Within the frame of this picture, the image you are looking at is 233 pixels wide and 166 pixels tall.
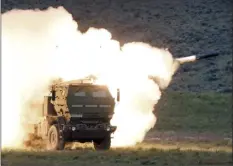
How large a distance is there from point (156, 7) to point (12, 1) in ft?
82.8

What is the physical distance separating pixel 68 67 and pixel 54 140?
4.30 m

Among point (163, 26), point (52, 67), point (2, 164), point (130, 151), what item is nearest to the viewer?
point (2, 164)

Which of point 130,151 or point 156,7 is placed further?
point 156,7

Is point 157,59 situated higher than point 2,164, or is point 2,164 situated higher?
point 157,59

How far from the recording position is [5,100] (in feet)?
120

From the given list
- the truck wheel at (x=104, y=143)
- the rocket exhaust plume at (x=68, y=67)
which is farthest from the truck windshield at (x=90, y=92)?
the rocket exhaust plume at (x=68, y=67)

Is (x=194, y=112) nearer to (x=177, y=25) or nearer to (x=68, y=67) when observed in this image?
(x=177, y=25)

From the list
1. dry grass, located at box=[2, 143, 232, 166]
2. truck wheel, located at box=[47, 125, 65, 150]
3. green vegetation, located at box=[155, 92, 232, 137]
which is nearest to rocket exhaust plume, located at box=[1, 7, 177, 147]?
truck wheel, located at box=[47, 125, 65, 150]

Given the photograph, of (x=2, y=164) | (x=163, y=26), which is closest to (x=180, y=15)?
(x=163, y=26)

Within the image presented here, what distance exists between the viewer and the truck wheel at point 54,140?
108ft

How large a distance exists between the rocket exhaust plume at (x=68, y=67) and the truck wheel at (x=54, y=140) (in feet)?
7.17

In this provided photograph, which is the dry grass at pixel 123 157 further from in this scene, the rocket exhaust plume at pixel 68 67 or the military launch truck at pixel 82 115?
the rocket exhaust plume at pixel 68 67

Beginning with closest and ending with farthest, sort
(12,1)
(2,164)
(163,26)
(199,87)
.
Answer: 1. (2,164)
2. (199,87)
3. (12,1)
4. (163,26)

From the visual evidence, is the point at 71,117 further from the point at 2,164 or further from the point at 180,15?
the point at 180,15
